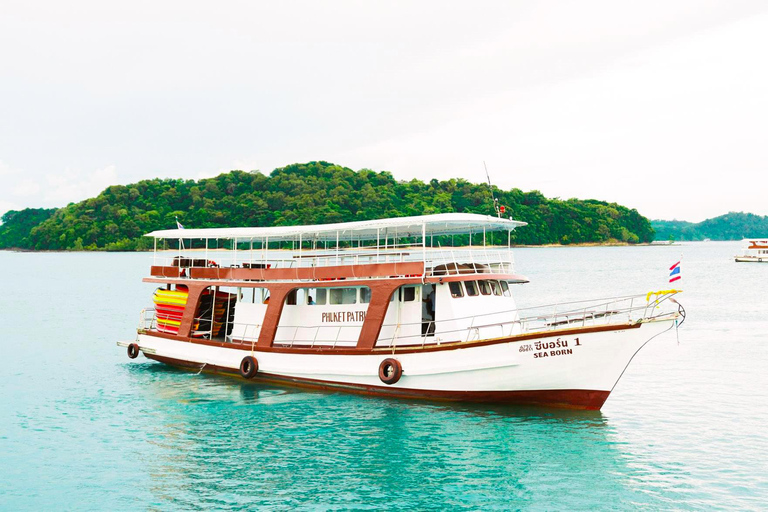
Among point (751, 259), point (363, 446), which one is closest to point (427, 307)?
point (363, 446)

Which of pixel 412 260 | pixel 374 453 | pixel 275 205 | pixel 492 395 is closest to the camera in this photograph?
pixel 374 453

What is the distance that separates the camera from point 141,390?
82.9 ft

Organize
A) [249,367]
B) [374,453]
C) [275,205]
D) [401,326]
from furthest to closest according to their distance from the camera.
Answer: [275,205] < [249,367] < [401,326] < [374,453]

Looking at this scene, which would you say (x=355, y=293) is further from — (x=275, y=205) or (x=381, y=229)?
(x=275, y=205)

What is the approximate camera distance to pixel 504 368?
19875 millimetres

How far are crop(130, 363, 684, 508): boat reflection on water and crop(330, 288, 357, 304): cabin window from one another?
131 inches

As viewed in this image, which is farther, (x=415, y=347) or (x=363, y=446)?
(x=415, y=347)

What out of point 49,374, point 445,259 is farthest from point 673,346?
point 49,374

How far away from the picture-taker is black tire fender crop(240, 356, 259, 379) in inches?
945

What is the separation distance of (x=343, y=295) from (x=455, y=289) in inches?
169

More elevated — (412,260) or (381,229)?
(381,229)

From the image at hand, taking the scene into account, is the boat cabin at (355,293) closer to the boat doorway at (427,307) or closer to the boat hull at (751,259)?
the boat doorway at (427,307)

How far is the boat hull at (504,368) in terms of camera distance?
1895 cm

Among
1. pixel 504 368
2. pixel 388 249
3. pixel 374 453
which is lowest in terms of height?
pixel 374 453
